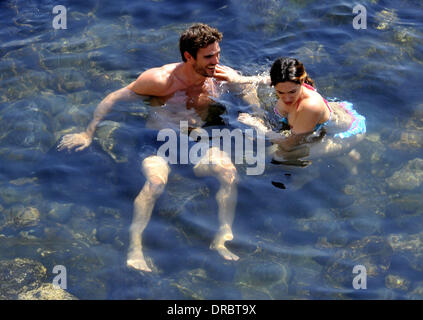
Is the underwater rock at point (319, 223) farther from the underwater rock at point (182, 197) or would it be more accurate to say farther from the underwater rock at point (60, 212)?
the underwater rock at point (60, 212)

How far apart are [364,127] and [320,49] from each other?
214 centimetres

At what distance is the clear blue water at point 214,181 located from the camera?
4762mm

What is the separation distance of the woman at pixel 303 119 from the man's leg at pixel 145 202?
1.34 m

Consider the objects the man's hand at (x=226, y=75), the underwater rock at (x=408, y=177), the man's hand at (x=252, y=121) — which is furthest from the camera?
the man's hand at (x=226, y=75)

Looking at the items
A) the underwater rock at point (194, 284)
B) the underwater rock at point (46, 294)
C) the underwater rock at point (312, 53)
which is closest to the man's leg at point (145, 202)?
the underwater rock at point (194, 284)

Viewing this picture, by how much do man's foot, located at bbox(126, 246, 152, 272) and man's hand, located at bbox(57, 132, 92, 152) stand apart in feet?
5.73

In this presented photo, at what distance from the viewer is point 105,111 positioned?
6.32 meters

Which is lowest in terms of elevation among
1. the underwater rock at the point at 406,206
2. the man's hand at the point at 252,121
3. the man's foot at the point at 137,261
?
the man's foot at the point at 137,261

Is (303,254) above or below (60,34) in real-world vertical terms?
below

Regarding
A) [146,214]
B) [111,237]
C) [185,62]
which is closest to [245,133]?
[185,62]

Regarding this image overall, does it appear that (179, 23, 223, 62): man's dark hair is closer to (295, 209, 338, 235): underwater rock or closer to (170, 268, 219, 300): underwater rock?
(295, 209, 338, 235): underwater rock

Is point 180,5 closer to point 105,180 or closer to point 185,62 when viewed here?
point 185,62

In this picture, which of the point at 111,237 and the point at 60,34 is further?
the point at 60,34

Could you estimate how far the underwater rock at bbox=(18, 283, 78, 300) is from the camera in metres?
4.55
